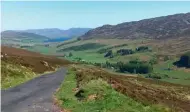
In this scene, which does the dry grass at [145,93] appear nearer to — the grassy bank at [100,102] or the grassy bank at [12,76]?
the grassy bank at [100,102]

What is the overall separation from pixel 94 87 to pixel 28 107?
33.2 ft

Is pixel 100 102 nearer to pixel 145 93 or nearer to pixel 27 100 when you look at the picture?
pixel 27 100

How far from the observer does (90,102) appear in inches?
1490

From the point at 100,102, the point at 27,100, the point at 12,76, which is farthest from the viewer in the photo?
the point at 12,76

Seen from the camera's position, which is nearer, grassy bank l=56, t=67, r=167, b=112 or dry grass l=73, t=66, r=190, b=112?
grassy bank l=56, t=67, r=167, b=112

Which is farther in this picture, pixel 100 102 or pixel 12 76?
pixel 12 76

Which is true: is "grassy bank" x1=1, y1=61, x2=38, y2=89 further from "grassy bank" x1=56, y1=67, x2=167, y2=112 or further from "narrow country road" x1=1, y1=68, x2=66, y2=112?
"grassy bank" x1=56, y1=67, x2=167, y2=112

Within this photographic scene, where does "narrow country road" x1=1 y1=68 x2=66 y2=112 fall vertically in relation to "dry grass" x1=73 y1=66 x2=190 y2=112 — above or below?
above

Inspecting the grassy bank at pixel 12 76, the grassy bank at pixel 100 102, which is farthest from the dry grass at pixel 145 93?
the grassy bank at pixel 12 76

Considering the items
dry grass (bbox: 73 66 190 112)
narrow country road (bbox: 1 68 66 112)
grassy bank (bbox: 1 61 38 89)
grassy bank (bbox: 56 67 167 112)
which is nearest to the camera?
grassy bank (bbox: 56 67 167 112)

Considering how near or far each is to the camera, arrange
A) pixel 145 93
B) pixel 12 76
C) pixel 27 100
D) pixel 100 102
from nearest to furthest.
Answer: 1. pixel 100 102
2. pixel 27 100
3. pixel 145 93
4. pixel 12 76

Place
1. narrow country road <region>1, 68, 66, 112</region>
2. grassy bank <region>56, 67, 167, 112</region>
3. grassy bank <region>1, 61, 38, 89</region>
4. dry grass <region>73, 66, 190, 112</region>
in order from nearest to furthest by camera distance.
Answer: grassy bank <region>56, 67, 167, 112</region> → narrow country road <region>1, 68, 66, 112</region> → dry grass <region>73, 66, 190, 112</region> → grassy bank <region>1, 61, 38, 89</region>

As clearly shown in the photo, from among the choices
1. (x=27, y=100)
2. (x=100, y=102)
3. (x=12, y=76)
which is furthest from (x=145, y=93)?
(x=12, y=76)

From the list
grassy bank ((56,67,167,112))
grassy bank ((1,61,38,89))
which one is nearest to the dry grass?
grassy bank ((56,67,167,112))
